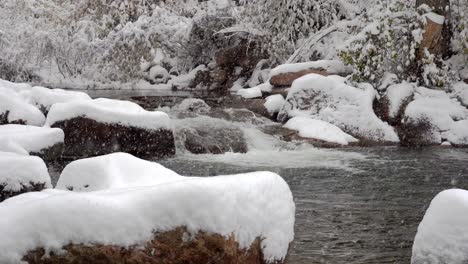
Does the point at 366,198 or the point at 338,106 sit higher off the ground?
the point at 366,198

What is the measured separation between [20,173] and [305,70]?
1055cm

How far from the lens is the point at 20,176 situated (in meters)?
5.21

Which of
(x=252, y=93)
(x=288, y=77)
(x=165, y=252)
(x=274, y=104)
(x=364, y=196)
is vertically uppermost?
(x=165, y=252)

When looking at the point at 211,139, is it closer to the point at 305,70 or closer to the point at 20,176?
the point at 305,70

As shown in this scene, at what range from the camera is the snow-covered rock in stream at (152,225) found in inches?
132

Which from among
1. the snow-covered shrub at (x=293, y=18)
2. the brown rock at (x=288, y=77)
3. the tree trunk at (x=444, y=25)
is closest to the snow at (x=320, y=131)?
the brown rock at (x=288, y=77)

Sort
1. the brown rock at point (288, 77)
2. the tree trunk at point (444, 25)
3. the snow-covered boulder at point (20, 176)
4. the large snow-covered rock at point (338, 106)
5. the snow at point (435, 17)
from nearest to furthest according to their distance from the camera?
the snow-covered boulder at point (20, 176) → the large snow-covered rock at point (338, 106) → the snow at point (435, 17) → the tree trunk at point (444, 25) → the brown rock at point (288, 77)

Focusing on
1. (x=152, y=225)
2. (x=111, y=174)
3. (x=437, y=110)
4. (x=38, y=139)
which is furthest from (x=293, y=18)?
(x=152, y=225)

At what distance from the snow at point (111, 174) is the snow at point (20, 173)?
1.07 ft

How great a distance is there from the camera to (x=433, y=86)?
13602 mm

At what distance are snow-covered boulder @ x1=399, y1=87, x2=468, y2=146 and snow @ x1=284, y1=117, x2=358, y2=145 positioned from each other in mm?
1313

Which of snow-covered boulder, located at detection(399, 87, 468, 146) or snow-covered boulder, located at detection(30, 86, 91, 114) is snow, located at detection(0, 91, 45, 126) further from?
snow-covered boulder, located at detection(399, 87, 468, 146)

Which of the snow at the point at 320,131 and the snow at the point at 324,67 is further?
the snow at the point at 324,67

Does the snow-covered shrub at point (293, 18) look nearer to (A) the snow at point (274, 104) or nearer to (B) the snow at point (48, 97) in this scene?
(A) the snow at point (274, 104)
